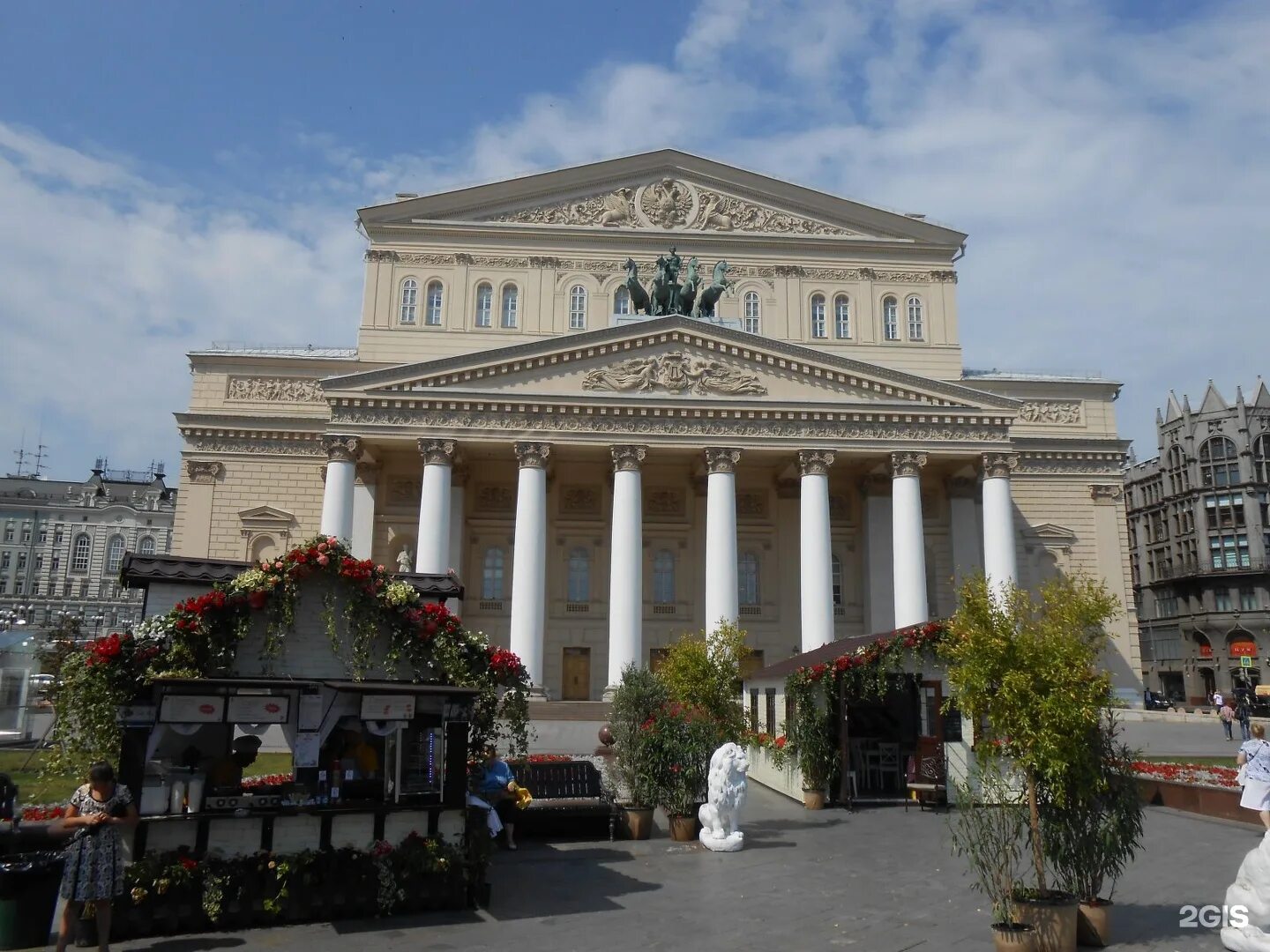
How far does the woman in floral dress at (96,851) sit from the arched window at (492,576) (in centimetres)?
3006

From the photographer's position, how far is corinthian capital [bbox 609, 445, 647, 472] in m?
34.4

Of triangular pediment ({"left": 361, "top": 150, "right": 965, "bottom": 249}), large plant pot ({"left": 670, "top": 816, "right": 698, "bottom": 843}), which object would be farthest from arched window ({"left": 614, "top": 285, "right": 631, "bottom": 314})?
large plant pot ({"left": 670, "top": 816, "right": 698, "bottom": 843})

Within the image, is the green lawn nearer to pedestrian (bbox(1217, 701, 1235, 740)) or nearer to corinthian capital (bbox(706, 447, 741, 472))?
corinthian capital (bbox(706, 447, 741, 472))

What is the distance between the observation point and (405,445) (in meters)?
35.1

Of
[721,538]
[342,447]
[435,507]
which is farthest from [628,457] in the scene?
[342,447]

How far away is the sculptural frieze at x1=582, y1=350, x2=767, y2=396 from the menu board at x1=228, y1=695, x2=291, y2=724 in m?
25.0

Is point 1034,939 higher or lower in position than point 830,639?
lower

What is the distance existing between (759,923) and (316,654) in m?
5.43

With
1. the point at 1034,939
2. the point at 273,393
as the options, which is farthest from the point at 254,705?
the point at 273,393

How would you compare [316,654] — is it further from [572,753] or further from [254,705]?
[572,753]

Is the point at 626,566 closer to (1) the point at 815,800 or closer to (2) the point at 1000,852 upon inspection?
(1) the point at 815,800

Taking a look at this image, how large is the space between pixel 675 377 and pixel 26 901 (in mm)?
27624

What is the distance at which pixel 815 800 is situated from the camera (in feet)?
60.3

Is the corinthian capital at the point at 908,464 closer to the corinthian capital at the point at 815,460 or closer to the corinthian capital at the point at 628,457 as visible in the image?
the corinthian capital at the point at 815,460
